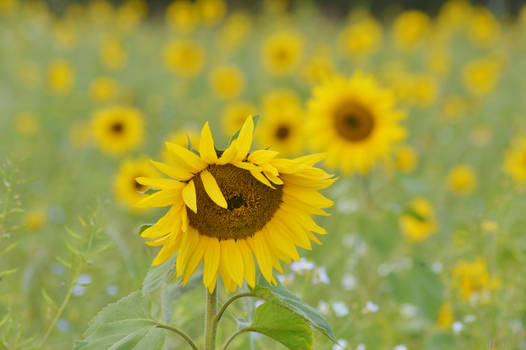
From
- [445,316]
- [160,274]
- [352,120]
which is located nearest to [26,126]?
[352,120]

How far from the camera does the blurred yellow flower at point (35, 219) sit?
7.70 feet

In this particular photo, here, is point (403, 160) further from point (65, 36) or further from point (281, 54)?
point (65, 36)

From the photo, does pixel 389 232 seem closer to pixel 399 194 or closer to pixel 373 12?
pixel 399 194

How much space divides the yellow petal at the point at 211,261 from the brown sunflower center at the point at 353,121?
166cm

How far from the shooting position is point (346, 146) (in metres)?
2.44

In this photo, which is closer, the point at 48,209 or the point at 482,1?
the point at 48,209

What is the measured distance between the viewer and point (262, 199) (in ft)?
2.98

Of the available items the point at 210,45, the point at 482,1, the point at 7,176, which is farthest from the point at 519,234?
the point at 482,1

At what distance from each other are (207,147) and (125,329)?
31cm

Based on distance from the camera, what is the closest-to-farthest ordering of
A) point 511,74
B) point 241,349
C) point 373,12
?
1. point 241,349
2. point 511,74
3. point 373,12

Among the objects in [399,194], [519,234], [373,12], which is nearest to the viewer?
[519,234]

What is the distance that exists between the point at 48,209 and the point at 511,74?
212 inches

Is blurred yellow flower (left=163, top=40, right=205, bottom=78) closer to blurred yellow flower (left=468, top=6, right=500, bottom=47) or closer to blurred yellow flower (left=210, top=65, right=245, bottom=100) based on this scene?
blurred yellow flower (left=210, top=65, right=245, bottom=100)

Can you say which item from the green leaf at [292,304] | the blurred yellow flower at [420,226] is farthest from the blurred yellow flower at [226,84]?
the green leaf at [292,304]
